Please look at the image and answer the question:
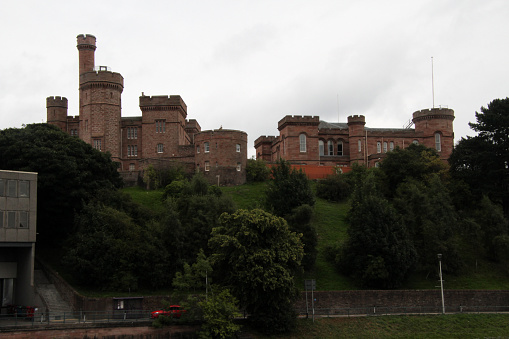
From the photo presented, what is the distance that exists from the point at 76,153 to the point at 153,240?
10328 millimetres

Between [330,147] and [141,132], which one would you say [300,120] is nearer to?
[330,147]

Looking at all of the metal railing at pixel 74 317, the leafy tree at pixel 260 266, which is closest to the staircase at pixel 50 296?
the metal railing at pixel 74 317

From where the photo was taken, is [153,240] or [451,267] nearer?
[153,240]

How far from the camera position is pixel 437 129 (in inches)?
3024

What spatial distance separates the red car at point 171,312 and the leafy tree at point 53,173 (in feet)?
40.4

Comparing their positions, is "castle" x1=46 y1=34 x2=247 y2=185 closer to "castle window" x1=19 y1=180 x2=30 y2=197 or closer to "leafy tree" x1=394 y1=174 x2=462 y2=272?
"leafy tree" x1=394 y1=174 x2=462 y2=272

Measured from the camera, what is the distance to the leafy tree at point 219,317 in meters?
32.6

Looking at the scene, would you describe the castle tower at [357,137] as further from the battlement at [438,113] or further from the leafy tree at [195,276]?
the leafy tree at [195,276]

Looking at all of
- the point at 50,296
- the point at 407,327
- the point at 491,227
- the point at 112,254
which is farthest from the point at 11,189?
the point at 491,227

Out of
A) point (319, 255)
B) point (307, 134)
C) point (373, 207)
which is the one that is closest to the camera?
point (373, 207)

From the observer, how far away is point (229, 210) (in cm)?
4556

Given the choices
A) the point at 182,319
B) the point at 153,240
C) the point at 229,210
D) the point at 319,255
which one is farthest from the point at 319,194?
the point at 182,319

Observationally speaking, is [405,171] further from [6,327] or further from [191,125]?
[6,327]

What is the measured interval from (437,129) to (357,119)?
33.8 feet
